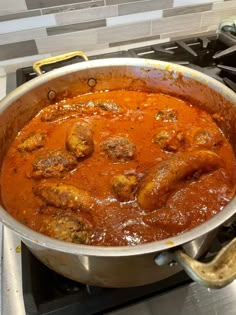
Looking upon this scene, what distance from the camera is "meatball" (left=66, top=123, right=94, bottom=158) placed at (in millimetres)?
943

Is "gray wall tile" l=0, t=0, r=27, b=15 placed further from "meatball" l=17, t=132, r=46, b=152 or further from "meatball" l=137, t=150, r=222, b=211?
"meatball" l=137, t=150, r=222, b=211

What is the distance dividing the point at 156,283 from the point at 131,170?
32 cm

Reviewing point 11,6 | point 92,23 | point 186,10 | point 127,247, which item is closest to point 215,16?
point 186,10

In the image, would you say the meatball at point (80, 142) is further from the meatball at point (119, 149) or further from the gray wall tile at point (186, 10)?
the gray wall tile at point (186, 10)

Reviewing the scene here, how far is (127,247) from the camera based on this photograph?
57 centimetres

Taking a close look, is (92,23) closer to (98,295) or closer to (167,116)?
(167,116)

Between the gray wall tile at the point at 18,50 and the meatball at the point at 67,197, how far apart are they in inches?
34.0

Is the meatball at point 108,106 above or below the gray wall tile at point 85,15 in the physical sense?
below

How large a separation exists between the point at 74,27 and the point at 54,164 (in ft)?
2.65

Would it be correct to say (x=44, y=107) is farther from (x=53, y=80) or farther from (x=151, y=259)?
(x=151, y=259)

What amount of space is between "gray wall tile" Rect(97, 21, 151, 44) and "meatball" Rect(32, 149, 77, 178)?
2.63ft

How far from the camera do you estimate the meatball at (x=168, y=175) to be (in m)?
0.79

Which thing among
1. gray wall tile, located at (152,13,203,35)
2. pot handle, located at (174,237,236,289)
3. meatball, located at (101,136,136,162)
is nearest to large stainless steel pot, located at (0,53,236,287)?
pot handle, located at (174,237,236,289)

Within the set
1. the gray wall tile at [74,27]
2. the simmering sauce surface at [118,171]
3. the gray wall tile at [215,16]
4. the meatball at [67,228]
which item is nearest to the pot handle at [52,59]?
the simmering sauce surface at [118,171]
